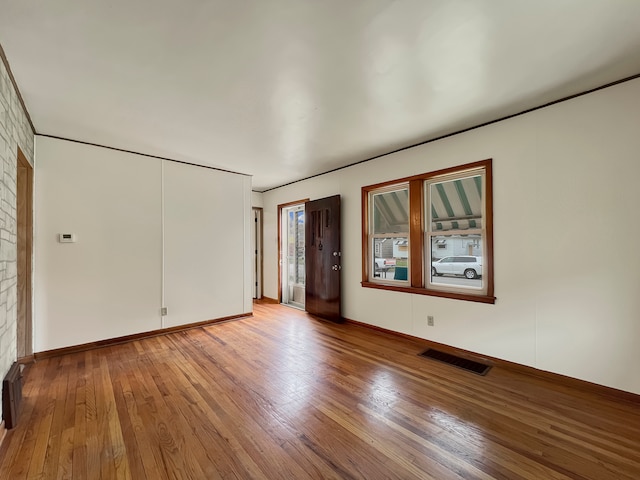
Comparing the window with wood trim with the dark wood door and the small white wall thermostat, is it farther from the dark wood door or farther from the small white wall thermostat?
the small white wall thermostat

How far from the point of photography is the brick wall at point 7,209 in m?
2.00

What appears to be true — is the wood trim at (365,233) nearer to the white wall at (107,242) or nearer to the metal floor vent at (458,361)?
the metal floor vent at (458,361)

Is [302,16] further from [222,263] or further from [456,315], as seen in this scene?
[222,263]

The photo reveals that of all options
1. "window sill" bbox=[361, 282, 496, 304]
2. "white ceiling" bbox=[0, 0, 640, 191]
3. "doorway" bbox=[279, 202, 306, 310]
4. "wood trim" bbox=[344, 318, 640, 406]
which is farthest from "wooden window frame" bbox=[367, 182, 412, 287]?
"doorway" bbox=[279, 202, 306, 310]

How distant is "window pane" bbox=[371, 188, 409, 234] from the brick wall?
3.81 m

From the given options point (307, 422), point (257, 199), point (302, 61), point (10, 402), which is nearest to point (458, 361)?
point (307, 422)

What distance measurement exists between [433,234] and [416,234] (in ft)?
0.66

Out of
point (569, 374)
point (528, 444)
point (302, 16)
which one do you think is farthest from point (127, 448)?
point (569, 374)

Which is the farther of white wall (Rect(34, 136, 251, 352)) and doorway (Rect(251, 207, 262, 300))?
doorway (Rect(251, 207, 262, 300))

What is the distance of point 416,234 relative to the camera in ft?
12.0

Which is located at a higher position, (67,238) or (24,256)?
(67,238)

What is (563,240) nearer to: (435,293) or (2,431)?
(435,293)

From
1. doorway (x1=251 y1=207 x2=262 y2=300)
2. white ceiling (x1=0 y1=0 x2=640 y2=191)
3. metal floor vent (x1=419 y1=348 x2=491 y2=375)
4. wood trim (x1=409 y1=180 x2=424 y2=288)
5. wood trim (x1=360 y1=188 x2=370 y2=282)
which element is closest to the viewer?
white ceiling (x1=0 y1=0 x2=640 y2=191)

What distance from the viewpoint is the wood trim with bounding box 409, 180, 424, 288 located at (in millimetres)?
3631
